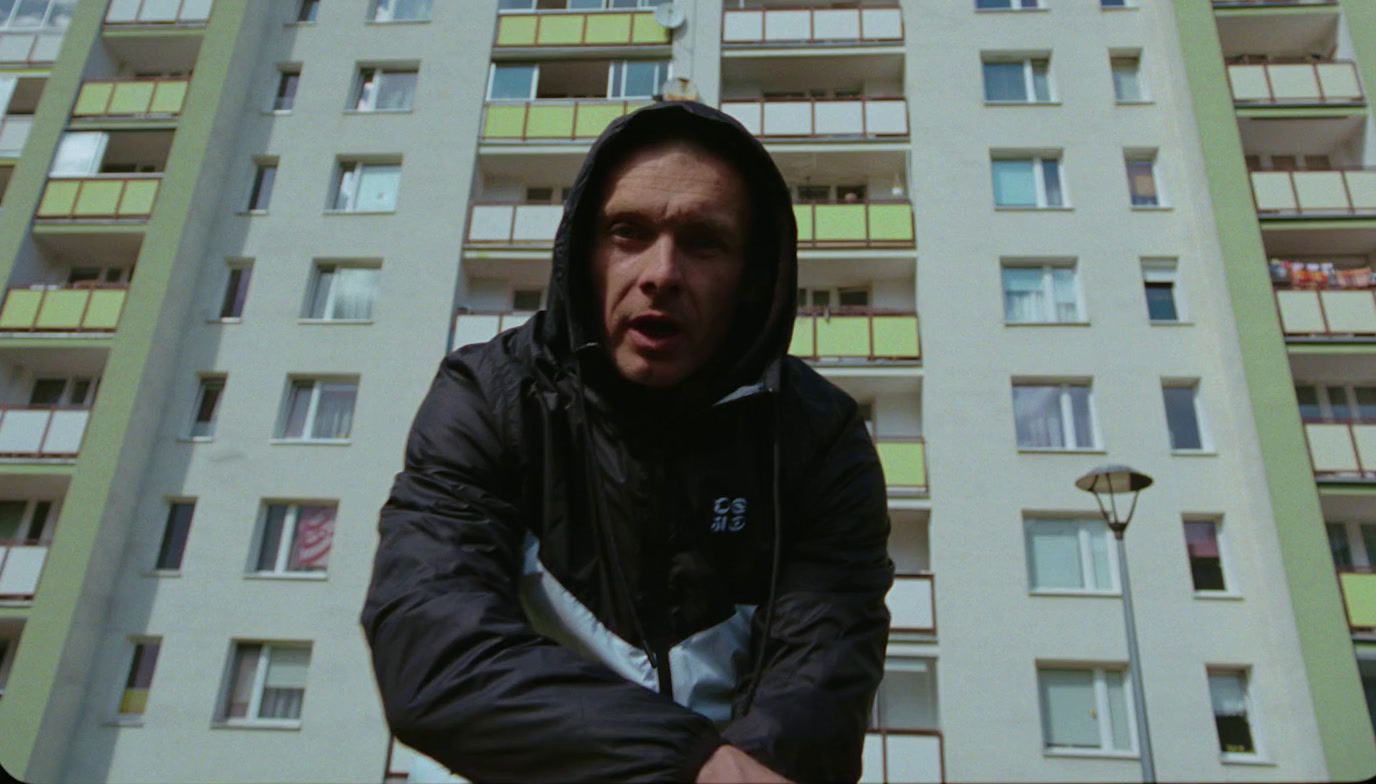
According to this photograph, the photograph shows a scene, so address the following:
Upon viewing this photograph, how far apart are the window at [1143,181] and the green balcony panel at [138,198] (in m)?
13.5

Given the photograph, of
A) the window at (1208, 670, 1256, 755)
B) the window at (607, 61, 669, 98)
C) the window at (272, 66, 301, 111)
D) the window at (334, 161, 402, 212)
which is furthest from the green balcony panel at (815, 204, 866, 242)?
the window at (272, 66, 301, 111)

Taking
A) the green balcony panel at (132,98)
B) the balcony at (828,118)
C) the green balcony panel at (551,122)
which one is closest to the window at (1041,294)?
the balcony at (828,118)

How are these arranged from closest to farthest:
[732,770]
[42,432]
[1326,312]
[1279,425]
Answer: [732,770]
[1279,425]
[1326,312]
[42,432]

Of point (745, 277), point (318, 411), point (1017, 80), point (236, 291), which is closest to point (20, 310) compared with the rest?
point (236, 291)

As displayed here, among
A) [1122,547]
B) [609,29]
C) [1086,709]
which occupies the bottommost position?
[1086,709]

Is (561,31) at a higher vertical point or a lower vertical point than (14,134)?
higher

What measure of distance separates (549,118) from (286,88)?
14.3 ft

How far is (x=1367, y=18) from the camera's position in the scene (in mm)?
14195

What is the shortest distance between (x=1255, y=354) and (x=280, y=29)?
575 inches

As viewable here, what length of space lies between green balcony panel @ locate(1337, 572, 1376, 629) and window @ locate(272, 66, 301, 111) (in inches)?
599

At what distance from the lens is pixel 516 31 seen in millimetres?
15242

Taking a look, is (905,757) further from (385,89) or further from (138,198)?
(138,198)

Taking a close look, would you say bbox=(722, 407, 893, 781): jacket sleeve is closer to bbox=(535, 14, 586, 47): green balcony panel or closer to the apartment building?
the apartment building

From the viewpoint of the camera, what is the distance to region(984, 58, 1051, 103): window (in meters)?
14.3
